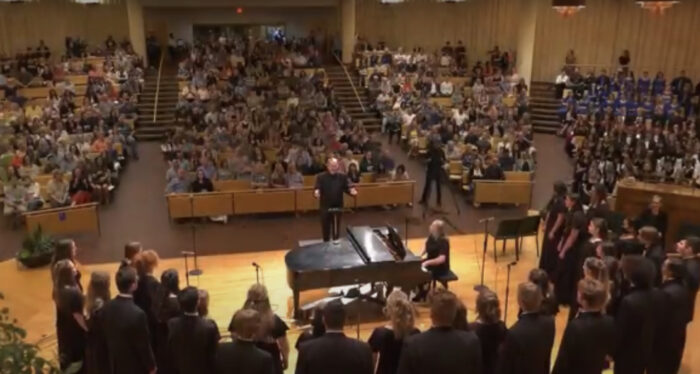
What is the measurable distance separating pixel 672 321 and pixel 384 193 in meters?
6.27

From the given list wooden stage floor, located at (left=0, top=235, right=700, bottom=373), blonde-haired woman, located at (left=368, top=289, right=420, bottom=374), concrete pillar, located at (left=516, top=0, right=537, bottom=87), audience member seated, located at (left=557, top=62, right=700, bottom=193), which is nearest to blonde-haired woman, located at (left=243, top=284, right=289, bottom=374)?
Answer: blonde-haired woman, located at (left=368, top=289, right=420, bottom=374)

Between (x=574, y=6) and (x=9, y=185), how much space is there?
8.66 m

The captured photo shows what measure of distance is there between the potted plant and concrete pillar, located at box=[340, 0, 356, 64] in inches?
550

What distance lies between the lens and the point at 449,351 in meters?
3.52

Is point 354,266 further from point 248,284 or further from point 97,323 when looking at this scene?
point 97,323

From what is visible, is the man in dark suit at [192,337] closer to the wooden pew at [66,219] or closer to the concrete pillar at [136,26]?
the wooden pew at [66,219]

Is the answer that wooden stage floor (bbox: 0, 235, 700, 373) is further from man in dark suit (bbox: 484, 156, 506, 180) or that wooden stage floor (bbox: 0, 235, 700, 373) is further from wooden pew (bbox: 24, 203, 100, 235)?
man in dark suit (bbox: 484, 156, 506, 180)

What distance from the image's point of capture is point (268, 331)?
3.99 meters

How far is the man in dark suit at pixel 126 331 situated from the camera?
4.12 meters

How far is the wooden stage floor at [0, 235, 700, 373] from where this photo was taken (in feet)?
20.9

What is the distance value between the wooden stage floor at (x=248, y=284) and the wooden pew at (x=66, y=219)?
3.10 feet

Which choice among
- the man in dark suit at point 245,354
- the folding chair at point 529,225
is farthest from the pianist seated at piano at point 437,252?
the man in dark suit at point 245,354

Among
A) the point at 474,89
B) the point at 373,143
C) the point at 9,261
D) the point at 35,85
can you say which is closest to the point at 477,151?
the point at 373,143

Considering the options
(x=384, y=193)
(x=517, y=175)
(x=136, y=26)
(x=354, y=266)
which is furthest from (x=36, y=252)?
(x=136, y=26)
